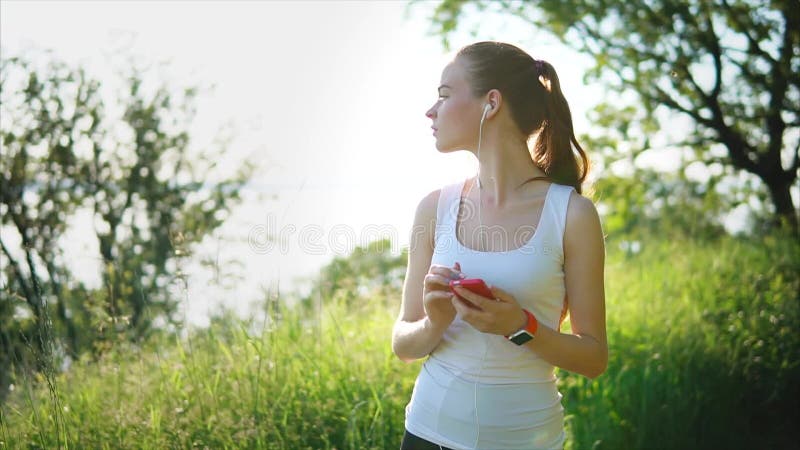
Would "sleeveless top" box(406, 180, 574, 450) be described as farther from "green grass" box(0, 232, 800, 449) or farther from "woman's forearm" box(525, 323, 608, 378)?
"green grass" box(0, 232, 800, 449)

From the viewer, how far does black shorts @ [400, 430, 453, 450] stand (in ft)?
6.82

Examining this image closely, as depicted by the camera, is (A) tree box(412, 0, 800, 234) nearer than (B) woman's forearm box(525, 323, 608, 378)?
No

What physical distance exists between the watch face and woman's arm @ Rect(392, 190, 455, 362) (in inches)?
7.4

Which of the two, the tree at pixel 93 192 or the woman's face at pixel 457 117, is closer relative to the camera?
the woman's face at pixel 457 117

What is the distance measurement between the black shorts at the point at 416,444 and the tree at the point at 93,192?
2.44 meters

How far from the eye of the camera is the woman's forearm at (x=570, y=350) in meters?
1.97

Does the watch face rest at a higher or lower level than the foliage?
higher

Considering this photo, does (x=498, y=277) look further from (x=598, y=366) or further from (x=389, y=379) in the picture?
(x=389, y=379)

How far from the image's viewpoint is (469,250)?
6.88 ft

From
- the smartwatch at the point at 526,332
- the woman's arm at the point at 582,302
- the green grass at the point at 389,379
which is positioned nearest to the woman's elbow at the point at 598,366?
the woman's arm at the point at 582,302

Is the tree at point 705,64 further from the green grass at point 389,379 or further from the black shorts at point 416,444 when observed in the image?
the black shorts at point 416,444

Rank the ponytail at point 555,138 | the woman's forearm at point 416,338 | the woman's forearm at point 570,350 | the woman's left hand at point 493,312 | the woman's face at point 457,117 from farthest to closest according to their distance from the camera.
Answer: the ponytail at point 555,138
the woman's face at point 457,117
the woman's forearm at point 416,338
the woman's forearm at point 570,350
the woman's left hand at point 493,312

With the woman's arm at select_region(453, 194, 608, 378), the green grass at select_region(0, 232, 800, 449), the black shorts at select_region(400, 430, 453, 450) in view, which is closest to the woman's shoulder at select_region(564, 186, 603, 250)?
the woman's arm at select_region(453, 194, 608, 378)

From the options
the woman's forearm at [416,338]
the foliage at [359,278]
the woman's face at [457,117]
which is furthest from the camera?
the foliage at [359,278]
